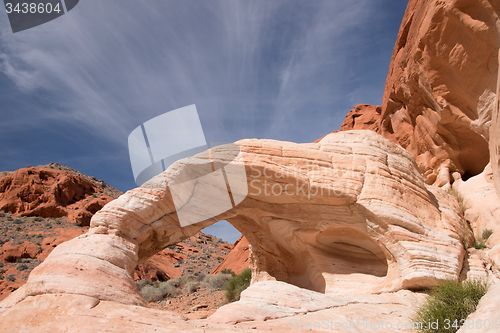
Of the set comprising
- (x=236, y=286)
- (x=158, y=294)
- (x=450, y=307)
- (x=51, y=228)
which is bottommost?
(x=450, y=307)

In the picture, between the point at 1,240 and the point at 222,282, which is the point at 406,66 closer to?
the point at 222,282

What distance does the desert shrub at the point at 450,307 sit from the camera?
5242 millimetres

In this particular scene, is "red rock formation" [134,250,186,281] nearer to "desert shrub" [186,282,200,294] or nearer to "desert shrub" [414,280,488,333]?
"desert shrub" [186,282,200,294]

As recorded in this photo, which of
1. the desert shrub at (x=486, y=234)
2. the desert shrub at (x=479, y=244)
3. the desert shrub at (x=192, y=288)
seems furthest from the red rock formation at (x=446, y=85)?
the desert shrub at (x=192, y=288)

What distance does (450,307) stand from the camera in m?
Result: 5.55

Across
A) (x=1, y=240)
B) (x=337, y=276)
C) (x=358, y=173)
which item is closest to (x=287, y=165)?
(x=358, y=173)

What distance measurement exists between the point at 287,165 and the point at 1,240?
103 feet

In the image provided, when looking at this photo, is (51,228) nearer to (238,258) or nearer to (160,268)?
(160,268)

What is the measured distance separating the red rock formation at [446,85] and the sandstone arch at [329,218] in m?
2.72

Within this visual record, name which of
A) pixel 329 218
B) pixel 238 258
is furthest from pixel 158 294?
pixel 329 218

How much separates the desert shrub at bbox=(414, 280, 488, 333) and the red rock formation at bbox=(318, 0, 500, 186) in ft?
11.1

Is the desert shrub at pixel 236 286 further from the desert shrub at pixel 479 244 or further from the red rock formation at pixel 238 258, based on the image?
the desert shrub at pixel 479 244

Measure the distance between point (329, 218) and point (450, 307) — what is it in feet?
10.9

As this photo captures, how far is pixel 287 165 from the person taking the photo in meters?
8.30
